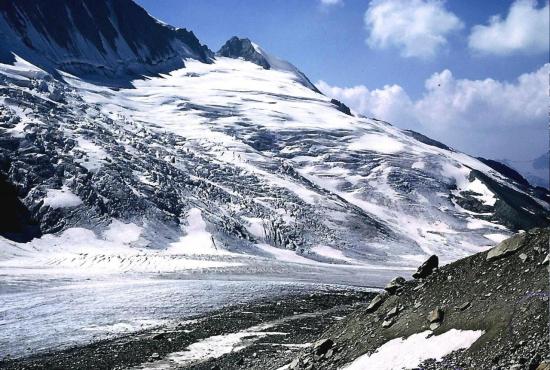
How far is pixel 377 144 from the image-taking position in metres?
190

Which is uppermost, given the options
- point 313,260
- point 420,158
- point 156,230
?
point 420,158

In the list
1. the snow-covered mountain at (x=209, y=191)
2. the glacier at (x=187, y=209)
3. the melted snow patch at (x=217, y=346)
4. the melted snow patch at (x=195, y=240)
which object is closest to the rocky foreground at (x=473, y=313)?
the melted snow patch at (x=217, y=346)

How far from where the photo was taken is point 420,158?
591 ft

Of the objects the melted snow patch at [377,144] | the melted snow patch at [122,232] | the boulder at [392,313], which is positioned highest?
the melted snow patch at [377,144]

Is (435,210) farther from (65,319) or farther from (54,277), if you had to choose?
(65,319)

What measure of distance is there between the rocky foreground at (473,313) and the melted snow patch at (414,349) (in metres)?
0.26

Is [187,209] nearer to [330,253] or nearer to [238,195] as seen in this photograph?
[238,195]

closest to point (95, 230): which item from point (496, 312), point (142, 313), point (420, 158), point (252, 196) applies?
point (252, 196)

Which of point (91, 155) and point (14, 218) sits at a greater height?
point (91, 155)

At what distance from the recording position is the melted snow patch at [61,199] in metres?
107

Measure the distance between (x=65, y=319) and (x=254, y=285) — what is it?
2882 centimetres

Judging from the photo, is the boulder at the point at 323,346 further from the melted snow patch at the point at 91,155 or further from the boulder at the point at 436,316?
the melted snow patch at the point at 91,155

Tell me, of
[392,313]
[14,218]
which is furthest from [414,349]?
[14,218]

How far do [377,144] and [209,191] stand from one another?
265 feet
